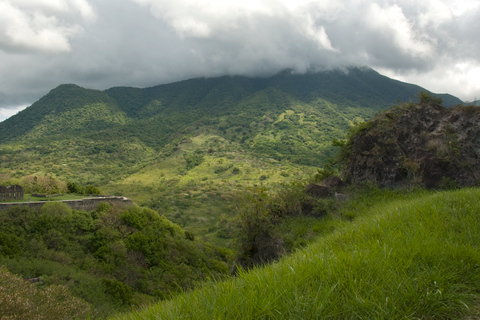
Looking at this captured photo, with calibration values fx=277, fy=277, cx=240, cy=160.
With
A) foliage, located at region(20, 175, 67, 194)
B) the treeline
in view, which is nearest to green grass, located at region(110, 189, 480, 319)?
the treeline

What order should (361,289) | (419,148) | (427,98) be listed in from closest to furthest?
(361,289)
(419,148)
(427,98)

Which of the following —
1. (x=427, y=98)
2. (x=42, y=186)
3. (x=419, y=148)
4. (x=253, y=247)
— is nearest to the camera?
(x=253, y=247)

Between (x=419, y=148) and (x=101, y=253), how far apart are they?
84.2 ft

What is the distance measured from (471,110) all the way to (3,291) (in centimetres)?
1901

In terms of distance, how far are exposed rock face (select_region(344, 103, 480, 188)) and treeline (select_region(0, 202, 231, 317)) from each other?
9880mm

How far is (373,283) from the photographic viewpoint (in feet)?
9.01

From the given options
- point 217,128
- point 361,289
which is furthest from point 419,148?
point 217,128

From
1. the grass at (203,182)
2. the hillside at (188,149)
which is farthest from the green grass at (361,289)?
the hillside at (188,149)

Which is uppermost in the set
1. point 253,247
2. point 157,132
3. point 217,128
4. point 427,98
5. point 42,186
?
point 157,132

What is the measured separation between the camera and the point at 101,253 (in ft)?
81.6

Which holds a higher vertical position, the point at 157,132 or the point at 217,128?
the point at 157,132

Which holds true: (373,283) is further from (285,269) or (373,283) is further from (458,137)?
(458,137)

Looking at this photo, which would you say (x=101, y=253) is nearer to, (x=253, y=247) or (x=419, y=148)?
(x=253, y=247)

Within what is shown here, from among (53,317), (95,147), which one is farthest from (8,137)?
(53,317)
